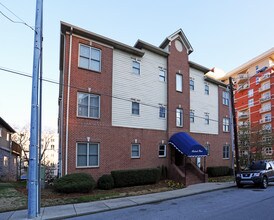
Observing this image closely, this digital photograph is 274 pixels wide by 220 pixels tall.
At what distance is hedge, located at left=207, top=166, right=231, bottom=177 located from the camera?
2469cm

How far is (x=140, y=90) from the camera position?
2023 cm

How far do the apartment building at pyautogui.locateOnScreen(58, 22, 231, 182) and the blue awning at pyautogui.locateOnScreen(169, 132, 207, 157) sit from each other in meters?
0.08

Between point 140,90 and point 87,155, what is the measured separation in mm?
6666

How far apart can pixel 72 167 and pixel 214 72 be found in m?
71.0

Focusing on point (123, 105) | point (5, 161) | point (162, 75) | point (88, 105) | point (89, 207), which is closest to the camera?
point (89, 207)

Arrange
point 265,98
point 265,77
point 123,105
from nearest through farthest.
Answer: point 123,105 < point 265,77 < point 265,98

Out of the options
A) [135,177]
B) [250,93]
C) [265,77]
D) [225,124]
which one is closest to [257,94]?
[250,93]

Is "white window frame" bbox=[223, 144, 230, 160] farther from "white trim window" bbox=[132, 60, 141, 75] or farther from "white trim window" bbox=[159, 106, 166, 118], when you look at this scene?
"white trim window" bbox=[132, 60, 141, 75]

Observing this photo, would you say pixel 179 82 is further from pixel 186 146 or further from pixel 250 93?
pixel 250 93

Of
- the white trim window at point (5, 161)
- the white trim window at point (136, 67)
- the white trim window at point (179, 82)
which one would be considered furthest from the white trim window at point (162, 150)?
the white trim window at point (5, 161)

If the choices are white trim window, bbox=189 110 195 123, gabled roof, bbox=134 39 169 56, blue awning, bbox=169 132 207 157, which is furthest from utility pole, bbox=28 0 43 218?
white trim window, bbox=189 110 195 123

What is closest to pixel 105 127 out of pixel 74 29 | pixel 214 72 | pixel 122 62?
pixel 122 62

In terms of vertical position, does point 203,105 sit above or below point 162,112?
above

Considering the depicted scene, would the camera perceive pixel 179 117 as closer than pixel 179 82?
Yes
